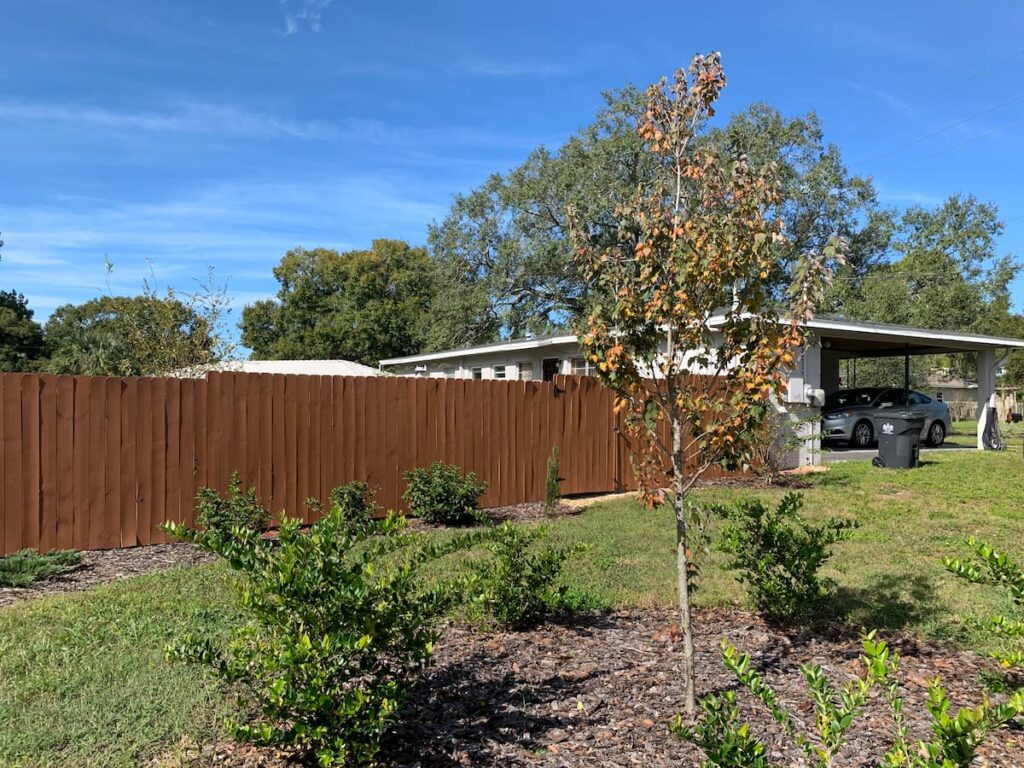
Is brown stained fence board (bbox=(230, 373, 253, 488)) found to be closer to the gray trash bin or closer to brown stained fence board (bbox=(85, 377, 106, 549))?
brown stained fence board (bbox=(85, 377, 106, 549))

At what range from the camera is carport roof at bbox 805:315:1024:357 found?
14.1 meters

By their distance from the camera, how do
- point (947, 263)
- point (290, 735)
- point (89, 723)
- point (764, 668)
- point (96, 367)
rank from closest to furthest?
point (290, 735), point (89, 723), point (764, 668), point (96, 367), point (947, 263)

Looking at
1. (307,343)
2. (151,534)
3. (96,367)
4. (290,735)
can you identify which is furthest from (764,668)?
(307,343)

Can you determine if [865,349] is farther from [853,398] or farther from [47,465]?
[47,465]

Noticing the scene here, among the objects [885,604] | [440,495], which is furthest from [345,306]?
[885,604]

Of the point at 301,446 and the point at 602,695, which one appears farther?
the point at 301,446

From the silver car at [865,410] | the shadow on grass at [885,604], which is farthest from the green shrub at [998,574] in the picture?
the silver car at [865,410]

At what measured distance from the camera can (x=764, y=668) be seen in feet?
13.1

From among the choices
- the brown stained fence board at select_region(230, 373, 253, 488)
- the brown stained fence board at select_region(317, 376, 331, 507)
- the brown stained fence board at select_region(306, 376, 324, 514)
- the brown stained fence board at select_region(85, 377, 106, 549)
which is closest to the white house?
the brown stained fence board at select_region(317, 376, 331, 507)

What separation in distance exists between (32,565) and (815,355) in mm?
12777

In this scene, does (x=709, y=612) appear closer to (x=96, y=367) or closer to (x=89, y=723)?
(x=89, y=723)

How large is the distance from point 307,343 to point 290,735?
38.0 meters

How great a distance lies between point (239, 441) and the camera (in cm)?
790

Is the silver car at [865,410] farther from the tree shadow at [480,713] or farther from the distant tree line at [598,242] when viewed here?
the tree shadow at [480,713]
